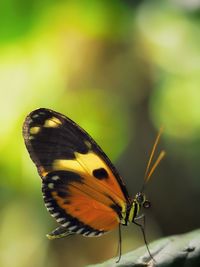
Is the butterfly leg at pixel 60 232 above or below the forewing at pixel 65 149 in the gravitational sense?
below

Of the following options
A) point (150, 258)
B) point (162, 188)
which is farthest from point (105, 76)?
point (150, 258)

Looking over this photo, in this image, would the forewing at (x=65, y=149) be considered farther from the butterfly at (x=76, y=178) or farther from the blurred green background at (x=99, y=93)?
the blurred green background at (x=99, y=93)

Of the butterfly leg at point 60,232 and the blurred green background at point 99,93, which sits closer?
the butterfly leg at point 60,232

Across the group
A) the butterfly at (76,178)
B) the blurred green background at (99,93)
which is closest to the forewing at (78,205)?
the butterfly at (76,178)

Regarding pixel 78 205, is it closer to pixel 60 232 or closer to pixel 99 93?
pixel 60 232

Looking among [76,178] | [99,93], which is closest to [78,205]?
[76,178]

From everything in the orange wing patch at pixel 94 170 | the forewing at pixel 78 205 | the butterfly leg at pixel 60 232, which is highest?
the orange wing patch at pixel 94 170
